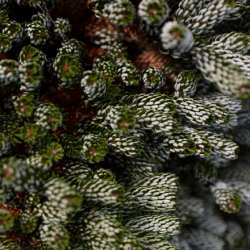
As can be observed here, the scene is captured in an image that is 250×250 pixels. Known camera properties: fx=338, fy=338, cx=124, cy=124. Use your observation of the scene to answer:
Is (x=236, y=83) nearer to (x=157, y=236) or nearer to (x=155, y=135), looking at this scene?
(x=155, y=135)

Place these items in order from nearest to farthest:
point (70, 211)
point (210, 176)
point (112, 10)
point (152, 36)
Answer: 1. point (70, 211)
2. point (112, 10)
3. point (152, 36)
4. point (210, 176)

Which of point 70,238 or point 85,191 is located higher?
point 85,191

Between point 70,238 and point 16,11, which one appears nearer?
point 70,238

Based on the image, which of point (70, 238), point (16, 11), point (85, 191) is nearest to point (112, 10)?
point (16, 11)

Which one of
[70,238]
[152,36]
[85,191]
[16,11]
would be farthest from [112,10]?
[70,238]

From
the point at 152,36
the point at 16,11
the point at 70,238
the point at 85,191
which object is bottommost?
the point at 70,238

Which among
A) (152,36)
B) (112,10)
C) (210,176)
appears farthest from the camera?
(210,176)
